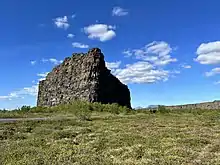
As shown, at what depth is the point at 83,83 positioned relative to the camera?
10575 centimetres

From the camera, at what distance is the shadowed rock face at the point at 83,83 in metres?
103

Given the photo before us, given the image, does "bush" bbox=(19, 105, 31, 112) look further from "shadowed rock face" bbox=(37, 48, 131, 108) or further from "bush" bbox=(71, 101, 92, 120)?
"shadowed rock face" bbox=(37, 48, 131, 108)

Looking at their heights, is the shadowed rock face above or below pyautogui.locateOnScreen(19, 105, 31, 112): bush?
above

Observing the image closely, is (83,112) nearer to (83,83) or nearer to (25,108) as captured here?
(25,108)

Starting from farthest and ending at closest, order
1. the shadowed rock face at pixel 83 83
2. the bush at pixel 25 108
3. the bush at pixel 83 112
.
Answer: the shadowed rock face at pixel 83 83
the bush at pixel 25 108
the bush at pixel 83 112

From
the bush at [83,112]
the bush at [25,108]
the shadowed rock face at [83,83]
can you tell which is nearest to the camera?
the bush at [83,112]

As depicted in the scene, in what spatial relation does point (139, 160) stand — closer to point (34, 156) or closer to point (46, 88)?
point (34, 156)

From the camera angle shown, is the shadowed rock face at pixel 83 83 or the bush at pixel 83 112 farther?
the shadowed rock face at pixel 83 83

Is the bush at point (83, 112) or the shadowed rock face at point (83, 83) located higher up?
the shadowed rock face at point (83, 83)

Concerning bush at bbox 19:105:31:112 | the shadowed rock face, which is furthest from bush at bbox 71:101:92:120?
the shadowed rock face

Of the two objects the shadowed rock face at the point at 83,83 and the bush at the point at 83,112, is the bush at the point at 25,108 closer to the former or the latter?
the bush at the point at 83,112

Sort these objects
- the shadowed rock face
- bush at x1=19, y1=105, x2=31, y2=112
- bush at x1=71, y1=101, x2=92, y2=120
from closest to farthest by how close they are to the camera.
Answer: bush at x1=71, y1=101, x2=92, y2=120
bush at x1=19, y1=105, x2=31, y2=112
the shadowed rock face

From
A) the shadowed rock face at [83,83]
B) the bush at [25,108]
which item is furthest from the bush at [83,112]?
the shadowed rock face at [83,83]

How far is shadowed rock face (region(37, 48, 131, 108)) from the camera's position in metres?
103
